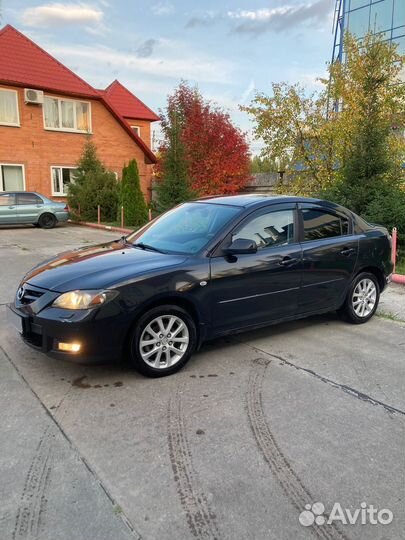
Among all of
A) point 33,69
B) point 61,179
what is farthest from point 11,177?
point 33,69

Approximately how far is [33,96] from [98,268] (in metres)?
19.7

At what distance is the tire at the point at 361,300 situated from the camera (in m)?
5.50

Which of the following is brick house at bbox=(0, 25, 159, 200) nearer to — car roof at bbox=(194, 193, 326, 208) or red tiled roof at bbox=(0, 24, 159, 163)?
red tiled roof at bbox=(0, 24, 159, 163)

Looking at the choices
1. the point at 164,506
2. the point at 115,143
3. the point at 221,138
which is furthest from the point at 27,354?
the point at 221,138

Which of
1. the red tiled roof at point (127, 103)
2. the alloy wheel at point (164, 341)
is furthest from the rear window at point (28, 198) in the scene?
the alloy wheel at point (164, 341)

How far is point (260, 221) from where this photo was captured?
4.71m

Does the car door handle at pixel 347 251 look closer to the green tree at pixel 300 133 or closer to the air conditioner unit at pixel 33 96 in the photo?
the green tree at pixel 300 133

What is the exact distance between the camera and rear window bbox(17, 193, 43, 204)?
17.1 metres

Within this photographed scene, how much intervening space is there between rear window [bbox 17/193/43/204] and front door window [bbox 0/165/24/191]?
4.33 m

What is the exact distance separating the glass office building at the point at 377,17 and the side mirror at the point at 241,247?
85.4 ft

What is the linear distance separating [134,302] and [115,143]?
72.9 feet

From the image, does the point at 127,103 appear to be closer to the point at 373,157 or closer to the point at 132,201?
the point at 132,201

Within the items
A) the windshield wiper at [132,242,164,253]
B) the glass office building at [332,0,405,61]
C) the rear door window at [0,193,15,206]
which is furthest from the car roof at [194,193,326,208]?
the glass office building at [332,0,405,61]

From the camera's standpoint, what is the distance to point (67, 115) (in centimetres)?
2248
